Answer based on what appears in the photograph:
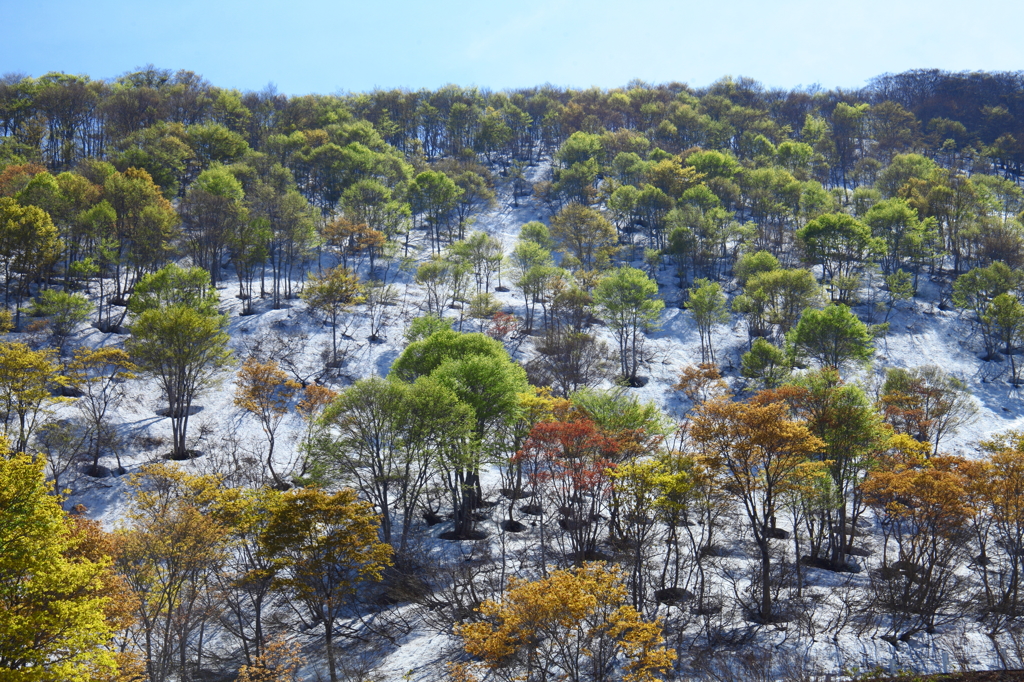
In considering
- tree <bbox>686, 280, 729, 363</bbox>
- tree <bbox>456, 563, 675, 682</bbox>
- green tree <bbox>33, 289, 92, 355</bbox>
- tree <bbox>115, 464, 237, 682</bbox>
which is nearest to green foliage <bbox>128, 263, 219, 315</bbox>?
green tree <bbox>33, 289, 92, 355</bbox>

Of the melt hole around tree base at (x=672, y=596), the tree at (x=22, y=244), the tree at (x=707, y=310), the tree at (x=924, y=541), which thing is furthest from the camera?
the tree at (x=707, y=310)

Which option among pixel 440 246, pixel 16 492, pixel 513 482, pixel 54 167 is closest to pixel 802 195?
pixel 440 246

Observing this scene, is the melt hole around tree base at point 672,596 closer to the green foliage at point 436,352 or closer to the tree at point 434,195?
the green foliage at point 436,352

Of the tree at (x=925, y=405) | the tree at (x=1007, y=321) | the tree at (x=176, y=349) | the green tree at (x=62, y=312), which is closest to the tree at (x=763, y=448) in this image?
the tree at (x=925, y=405)

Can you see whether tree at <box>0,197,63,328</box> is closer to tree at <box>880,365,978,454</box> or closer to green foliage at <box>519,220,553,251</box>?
green foliage at <box>519,220,553,251</box>

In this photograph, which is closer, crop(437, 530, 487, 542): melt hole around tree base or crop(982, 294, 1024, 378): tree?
crop(437, 530, 487, 542): melt hole around tree base

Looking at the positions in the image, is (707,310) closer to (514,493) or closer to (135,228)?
(514,493)

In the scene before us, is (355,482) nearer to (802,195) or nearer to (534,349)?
(534,349)
